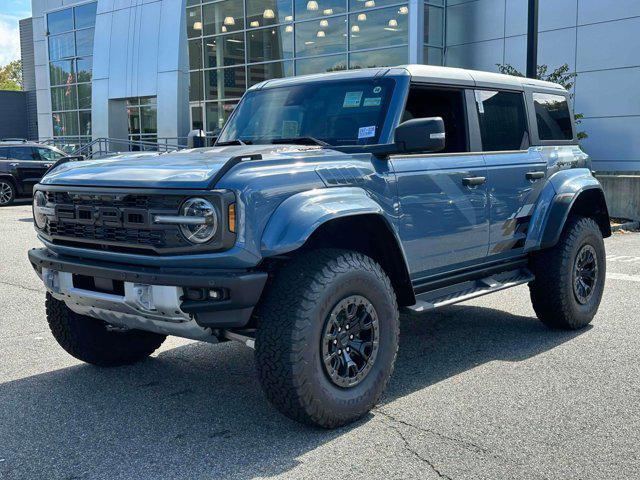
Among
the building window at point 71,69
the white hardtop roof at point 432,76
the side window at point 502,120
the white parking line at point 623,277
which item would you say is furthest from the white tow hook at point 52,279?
the building window at point 71,69

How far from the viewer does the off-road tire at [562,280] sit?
18.6 feet

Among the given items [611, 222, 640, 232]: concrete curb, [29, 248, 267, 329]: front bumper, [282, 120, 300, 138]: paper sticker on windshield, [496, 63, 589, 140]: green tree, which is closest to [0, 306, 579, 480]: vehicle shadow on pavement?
[29, 248, 267, 329]: front bumper

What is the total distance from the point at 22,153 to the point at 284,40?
9364 millimetres

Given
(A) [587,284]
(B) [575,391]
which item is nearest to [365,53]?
(A) [587,284]

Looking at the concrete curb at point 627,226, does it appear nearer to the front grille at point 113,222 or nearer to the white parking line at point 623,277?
the white parking line at point 623,277

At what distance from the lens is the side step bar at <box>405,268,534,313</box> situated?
183 inches

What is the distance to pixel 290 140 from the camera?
4824mm

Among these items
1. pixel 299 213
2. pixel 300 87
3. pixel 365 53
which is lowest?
pixel 299 213

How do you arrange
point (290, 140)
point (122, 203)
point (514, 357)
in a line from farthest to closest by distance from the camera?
1. point (514, 357)
2. point (290, 140)
3. point (122, 203)

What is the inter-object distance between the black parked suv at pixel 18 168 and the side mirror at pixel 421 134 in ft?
53.7

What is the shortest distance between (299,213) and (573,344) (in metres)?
2.97

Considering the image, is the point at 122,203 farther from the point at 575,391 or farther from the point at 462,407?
the point at 575,391

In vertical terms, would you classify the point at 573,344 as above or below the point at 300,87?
below

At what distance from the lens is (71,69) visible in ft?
110
